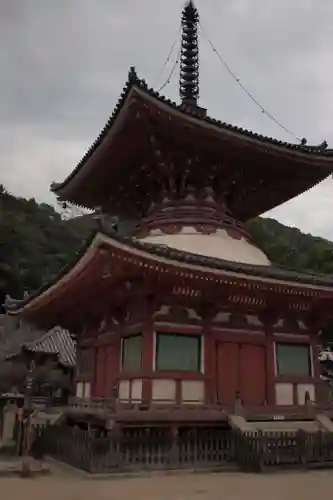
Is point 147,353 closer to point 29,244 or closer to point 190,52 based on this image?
point 190,52

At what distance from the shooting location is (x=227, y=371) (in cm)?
1390

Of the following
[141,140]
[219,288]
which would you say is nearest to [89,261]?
[219,288]

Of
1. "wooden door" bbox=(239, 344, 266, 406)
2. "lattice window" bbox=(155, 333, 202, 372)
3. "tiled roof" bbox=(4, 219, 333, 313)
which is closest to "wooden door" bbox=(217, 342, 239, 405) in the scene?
"wooden door" bbox=(239, 344, 266, 406)

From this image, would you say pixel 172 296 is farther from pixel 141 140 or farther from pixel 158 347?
pixel 141 140

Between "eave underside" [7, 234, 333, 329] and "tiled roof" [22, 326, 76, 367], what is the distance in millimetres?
9603

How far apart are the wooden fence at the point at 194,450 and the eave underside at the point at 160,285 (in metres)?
3.38

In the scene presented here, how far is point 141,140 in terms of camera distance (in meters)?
15.0

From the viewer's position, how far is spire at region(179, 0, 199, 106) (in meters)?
18.8

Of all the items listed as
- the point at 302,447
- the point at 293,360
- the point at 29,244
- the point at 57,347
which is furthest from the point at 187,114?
the point at 29,244

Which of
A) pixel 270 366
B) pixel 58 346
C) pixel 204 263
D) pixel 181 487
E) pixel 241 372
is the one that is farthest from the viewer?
pixel 58 346

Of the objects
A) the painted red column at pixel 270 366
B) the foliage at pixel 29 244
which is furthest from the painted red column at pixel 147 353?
the foliage at pixel 29 244

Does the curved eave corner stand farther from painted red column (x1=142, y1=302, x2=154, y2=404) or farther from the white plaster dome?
the white plaster dome

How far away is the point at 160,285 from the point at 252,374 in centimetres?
393

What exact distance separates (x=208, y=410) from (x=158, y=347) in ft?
6.50
